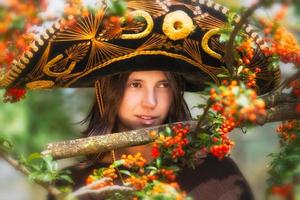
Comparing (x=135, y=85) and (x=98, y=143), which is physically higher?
(x=135, y=85)

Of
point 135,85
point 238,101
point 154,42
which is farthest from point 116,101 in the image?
point 238,101

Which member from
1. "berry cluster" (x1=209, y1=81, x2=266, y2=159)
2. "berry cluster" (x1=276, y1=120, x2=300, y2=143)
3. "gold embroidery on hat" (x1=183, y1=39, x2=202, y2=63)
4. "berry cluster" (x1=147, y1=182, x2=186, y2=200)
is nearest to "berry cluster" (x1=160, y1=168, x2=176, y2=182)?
"berry cluster" (x1=147, y1=182, x2=186, y2=200)

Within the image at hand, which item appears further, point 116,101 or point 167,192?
point 116,101

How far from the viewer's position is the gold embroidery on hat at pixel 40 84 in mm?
3717

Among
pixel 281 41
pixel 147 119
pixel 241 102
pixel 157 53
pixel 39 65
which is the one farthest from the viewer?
pixel 147 119

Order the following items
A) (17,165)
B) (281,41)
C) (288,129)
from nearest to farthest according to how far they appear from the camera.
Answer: (17,165)
(281,41)
(288,129)

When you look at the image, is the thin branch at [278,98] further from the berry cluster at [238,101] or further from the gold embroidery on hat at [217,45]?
the berry cluster at [238,101]

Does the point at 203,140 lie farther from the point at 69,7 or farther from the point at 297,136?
the point at 69,7

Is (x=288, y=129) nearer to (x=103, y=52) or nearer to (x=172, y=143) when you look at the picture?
(x=172, y=143)

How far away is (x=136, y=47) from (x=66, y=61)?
Answer: 1.34 ft

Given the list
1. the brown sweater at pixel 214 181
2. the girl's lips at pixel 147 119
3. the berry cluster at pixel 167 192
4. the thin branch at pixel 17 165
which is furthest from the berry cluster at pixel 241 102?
the brown sweater at pixel 214 181

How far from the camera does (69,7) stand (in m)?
2.75

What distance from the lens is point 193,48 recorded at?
363 centimetres

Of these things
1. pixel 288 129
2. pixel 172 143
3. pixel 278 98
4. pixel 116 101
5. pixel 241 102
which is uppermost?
pixel 116 101
